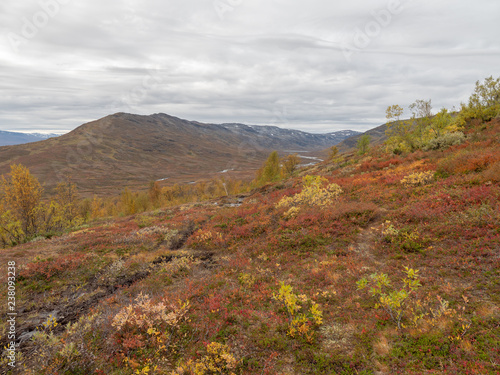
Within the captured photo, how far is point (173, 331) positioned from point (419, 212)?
1370 cm

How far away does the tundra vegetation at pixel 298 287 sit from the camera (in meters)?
6.04

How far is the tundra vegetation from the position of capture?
6035 mm

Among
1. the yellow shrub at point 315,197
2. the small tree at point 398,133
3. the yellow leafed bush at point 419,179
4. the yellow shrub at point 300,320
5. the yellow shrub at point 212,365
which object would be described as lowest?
the yellow shrub at point 212,365

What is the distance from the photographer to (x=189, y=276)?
12.6 m

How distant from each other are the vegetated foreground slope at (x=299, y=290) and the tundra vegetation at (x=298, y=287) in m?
0.05

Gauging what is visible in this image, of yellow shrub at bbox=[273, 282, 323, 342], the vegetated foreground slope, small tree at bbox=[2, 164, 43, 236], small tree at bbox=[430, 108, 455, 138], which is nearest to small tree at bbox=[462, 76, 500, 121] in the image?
small tree at bbox=[430, 108, 455, 138]

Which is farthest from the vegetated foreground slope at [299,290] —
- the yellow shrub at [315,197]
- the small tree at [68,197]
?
the small tree at [68,197]

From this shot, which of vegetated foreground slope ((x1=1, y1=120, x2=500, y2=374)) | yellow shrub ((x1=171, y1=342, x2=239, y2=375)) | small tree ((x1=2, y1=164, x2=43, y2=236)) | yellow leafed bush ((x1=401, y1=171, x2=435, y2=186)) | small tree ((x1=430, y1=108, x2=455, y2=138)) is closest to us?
yellow shrub ((x1=171, y1=342, x2=239, y2=375))

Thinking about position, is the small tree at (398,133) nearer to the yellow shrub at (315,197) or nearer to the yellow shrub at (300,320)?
the yellow shrub at (315,197)

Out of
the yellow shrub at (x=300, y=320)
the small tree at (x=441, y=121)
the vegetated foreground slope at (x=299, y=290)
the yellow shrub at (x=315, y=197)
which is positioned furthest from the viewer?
the small tree at (x=441, y=121)

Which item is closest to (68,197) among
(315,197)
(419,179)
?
(315,197)

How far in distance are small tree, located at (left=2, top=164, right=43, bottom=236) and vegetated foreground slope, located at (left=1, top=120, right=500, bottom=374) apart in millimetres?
13784

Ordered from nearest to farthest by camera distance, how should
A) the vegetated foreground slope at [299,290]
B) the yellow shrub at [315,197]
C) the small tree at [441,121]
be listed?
the vegetated foreground slope at [299,290], the yellow shrub at [315,197], the small tree at [441,121]

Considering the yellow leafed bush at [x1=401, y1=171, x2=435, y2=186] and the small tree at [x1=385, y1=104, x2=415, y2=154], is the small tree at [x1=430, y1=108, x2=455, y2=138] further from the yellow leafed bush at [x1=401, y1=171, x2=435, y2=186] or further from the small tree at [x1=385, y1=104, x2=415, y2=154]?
the yellow leafed bush at [x1=401, y1=171, x2=435, y2=186]
